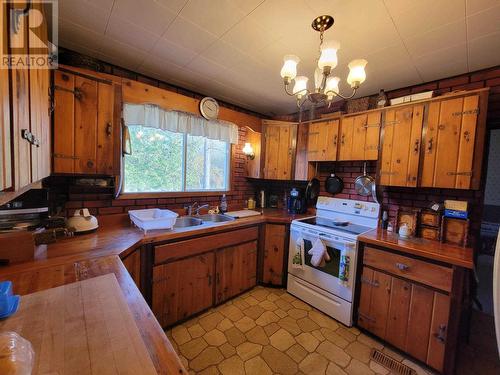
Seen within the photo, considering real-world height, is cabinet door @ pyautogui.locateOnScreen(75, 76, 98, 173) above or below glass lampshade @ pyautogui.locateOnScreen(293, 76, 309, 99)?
below

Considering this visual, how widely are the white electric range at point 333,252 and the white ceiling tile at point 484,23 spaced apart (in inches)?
60.0

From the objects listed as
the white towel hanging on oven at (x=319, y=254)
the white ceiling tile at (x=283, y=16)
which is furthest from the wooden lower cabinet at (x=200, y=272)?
the white ceiling tile at (x=283, y=16)

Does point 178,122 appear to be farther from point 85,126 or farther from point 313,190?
point 313,190

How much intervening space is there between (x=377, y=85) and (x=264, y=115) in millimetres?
1642

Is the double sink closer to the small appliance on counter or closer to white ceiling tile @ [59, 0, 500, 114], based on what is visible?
the small appliance on counter

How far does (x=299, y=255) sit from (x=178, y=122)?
6.64 feet

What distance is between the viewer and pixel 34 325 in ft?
2.31

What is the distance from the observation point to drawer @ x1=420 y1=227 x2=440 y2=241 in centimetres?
184

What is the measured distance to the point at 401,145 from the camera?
1987 mm

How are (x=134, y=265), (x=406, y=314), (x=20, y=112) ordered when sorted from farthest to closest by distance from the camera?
(x=406, y=314) → (x=134, y=265) → (x=20, y=112)

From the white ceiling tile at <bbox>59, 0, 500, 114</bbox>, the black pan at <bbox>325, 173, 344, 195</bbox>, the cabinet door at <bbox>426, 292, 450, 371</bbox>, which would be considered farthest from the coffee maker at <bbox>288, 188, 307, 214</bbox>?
the cabinet door at <bbox>426, 292, 450, 371</bbox>

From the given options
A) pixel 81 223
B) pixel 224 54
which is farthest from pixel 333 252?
pixel 81 223

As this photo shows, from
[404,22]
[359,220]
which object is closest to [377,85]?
[404,22]

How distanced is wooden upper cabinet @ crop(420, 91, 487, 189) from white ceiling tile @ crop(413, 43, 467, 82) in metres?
0.30
